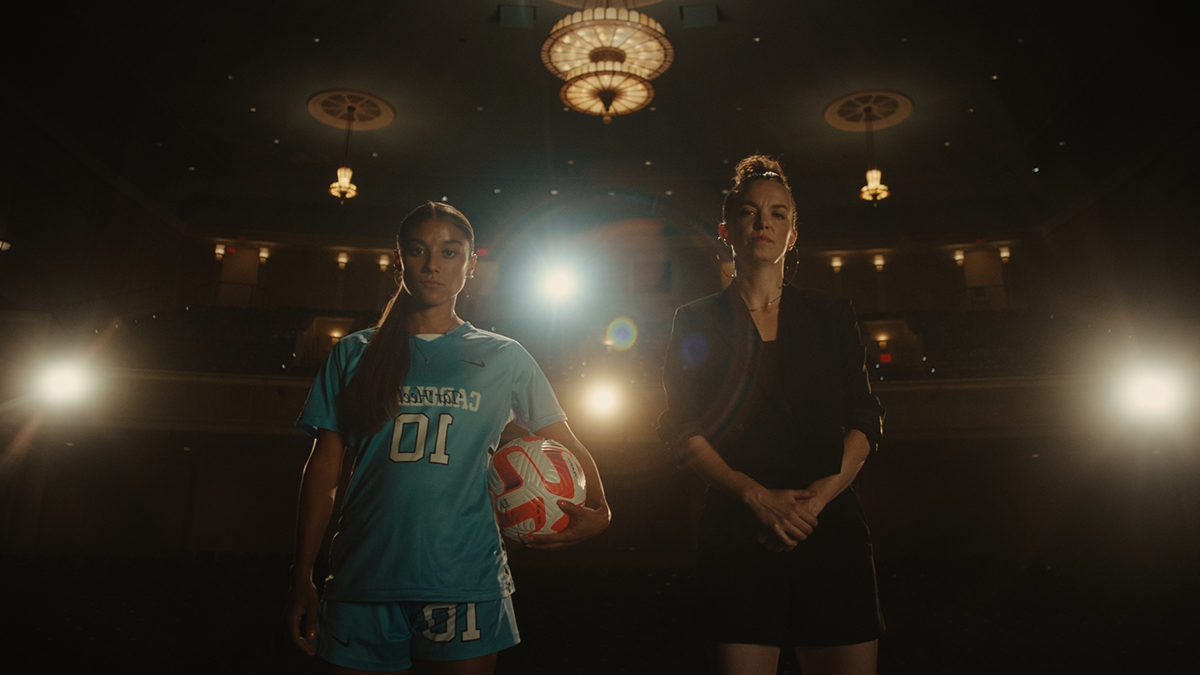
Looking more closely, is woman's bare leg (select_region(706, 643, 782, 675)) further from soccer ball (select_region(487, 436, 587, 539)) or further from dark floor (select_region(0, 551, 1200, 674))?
dark floor (select_region(0, 551, 1200, 674))

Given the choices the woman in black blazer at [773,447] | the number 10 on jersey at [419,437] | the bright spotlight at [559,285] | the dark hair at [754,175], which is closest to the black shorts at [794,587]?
the woman in black blazer at [773,447]

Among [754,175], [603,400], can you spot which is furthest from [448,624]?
[603,400]

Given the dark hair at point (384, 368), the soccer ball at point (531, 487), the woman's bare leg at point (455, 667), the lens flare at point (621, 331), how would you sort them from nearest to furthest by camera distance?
the woman's bare leg at point (455, 667) < the dark hair at point (384, 368) < the soccer ball at point (531, 487) < the lens flare at point (621, 331)

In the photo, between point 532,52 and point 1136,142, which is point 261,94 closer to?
point 532,52

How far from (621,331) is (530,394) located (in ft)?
44.0

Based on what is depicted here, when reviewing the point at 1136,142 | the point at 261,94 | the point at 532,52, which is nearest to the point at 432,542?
the point at 532,52

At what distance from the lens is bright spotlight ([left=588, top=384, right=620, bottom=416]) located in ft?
32.6

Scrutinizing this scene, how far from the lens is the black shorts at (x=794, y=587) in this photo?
4.95 ft

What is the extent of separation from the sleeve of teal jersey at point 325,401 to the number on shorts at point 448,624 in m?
0.49

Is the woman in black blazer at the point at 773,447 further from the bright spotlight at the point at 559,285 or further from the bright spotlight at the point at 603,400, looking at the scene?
the bright spotlight at the point at 559,285

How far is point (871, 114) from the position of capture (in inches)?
432

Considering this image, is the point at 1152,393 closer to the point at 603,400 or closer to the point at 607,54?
the point at 603,400

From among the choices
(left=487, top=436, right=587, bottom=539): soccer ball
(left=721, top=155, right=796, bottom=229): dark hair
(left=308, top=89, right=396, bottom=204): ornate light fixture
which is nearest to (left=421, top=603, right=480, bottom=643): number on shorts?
(left=487, top=436, right=587, bottom=539): soccer ball

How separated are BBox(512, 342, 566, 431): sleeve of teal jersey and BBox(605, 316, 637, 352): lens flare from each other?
43.0 feet
